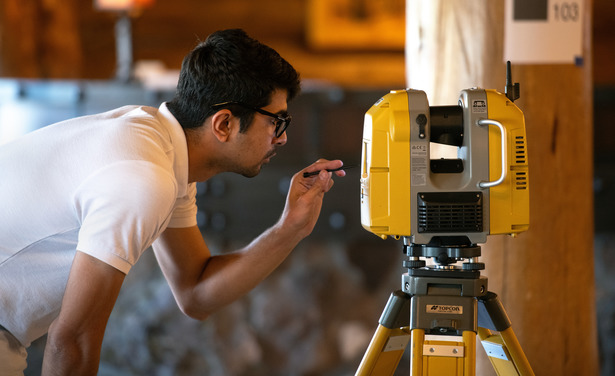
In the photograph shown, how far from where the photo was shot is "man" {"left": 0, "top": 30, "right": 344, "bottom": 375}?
4.28 feet

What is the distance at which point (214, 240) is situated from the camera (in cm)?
360

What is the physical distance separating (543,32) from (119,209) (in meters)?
1.26

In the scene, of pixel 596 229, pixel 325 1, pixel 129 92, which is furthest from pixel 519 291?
pixel 325 1

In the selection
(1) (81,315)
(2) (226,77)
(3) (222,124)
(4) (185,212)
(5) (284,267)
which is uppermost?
(2) (226,77)

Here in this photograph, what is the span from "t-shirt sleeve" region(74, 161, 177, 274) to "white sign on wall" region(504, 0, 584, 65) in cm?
107

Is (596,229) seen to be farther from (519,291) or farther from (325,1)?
(325,1)

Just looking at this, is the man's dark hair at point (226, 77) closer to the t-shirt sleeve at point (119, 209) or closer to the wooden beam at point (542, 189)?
the t-shirt sleeve at point (119, 209)

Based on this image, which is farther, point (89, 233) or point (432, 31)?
point (432, 31)

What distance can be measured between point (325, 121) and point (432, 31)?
4.90 ft

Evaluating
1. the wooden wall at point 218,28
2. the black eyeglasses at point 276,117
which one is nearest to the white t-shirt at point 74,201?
the black eyeglasses at point 276,117

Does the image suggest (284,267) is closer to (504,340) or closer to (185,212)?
(185,212)

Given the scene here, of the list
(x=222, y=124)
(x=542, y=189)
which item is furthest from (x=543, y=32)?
(x=222, y=124)

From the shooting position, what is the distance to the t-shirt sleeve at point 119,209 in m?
1.29

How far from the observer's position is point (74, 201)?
1.36 metres
